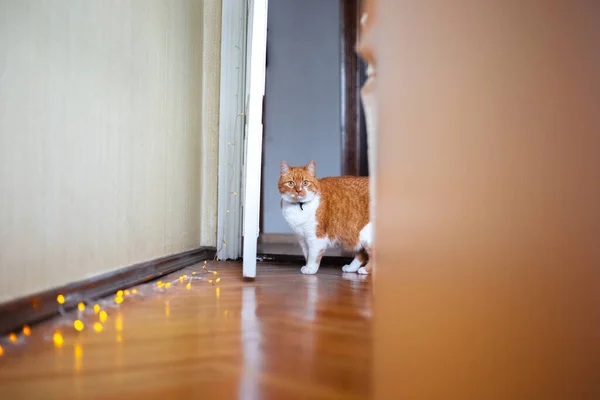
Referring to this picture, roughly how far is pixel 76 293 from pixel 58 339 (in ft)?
1.00

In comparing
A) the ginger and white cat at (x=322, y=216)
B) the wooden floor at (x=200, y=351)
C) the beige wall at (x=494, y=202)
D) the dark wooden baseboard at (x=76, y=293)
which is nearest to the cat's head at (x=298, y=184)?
the ginger and white cat at (x=322, y=216)

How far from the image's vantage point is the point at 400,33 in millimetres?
423

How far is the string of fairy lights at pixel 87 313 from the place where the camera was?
924 mm

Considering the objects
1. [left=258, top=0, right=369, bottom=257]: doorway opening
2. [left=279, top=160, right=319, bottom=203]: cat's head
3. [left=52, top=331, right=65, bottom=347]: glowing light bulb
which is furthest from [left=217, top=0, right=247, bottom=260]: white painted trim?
[left=52, top=331, right=65, bottom=347]: glowing light bulb

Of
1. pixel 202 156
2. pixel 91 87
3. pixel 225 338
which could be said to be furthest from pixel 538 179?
pixel 202 156

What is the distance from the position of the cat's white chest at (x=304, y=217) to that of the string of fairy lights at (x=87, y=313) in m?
0.56

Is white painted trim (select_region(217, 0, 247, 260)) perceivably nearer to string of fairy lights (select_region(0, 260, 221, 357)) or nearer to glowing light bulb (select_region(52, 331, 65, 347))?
string of fairy lights (select_region(0, 260, 221, 357))

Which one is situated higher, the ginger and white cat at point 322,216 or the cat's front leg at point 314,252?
the ginger and white cat at point 322,216

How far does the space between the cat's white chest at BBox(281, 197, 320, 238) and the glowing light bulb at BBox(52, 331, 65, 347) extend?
128 cm

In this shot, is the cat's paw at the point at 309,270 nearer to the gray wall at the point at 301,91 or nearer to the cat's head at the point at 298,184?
the cat's head at the point at 298,184

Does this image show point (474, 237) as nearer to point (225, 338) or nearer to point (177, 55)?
point (225, 338)

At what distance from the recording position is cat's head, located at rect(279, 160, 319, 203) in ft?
6.87

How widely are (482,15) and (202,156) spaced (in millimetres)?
2132

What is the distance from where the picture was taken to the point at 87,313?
1162 mm
